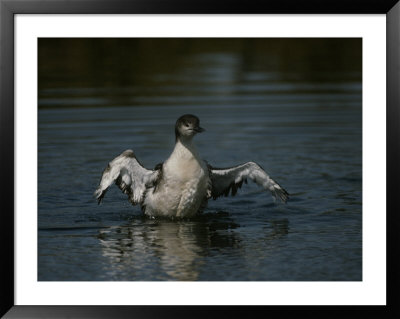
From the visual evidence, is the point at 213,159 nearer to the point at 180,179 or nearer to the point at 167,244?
the point at 180,179

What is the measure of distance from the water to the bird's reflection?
22 mm

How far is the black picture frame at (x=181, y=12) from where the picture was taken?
309 inches

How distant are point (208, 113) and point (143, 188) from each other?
6.54 m

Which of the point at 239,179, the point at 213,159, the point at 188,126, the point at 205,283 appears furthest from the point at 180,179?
the point at 213,159

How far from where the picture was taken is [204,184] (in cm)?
1165

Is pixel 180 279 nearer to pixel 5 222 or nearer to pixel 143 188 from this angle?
pixel 5 222

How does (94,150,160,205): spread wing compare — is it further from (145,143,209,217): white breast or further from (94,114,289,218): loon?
(145,143,209,217): white breast

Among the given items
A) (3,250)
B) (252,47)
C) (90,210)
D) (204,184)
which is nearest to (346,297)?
(3,250)

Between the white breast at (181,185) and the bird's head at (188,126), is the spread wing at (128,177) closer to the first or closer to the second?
the white breast at (181,185)

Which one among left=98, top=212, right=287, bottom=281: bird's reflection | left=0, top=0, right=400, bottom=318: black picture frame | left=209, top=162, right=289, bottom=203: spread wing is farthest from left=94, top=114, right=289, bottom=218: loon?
left=0, top=0, right=400, bottom=318: black picture frame

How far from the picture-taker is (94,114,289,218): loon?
1146cm

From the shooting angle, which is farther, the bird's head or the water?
the bird's head

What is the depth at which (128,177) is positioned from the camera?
11797mm

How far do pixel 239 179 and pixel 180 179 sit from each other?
0.91 meters
